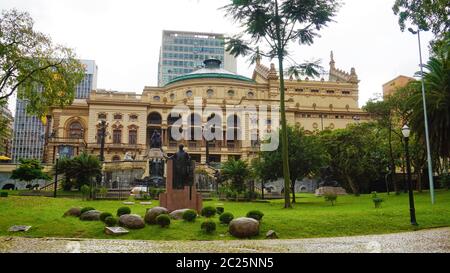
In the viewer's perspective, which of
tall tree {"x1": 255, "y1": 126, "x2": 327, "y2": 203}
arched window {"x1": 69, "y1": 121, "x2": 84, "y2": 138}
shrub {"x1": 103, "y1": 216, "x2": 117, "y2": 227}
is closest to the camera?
shrub {"x1": 103, "y1": 216, "x2": 117, "y2": 227}

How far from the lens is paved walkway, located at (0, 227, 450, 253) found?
409 inches

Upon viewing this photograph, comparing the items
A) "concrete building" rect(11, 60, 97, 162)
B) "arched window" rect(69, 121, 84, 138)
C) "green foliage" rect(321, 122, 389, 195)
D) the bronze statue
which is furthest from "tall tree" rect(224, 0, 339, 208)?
"concrete building" rect(11, 60, 97, 162)

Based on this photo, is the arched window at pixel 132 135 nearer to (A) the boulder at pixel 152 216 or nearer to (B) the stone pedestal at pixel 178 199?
(B) the stone pedestal at pixel 178 199

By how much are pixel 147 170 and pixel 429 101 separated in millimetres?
23929

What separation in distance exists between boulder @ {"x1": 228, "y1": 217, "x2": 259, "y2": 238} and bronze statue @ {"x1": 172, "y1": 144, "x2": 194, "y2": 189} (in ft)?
17.5

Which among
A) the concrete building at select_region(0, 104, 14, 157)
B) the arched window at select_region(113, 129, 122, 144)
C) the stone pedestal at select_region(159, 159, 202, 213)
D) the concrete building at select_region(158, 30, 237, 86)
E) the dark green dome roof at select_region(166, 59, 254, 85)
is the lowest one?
the stone pedestal at select_region(159, 159, 202, 213)

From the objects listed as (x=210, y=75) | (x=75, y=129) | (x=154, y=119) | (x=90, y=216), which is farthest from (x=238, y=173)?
(x=210, y=75)

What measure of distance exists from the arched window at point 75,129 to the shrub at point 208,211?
5807 cm

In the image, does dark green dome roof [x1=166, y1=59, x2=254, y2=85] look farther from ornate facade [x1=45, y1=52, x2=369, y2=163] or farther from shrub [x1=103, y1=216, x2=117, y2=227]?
shrub [x1=103, y1=216, x2=117, y2=227]

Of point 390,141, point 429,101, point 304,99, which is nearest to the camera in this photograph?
point 429,101

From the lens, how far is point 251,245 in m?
11.5
